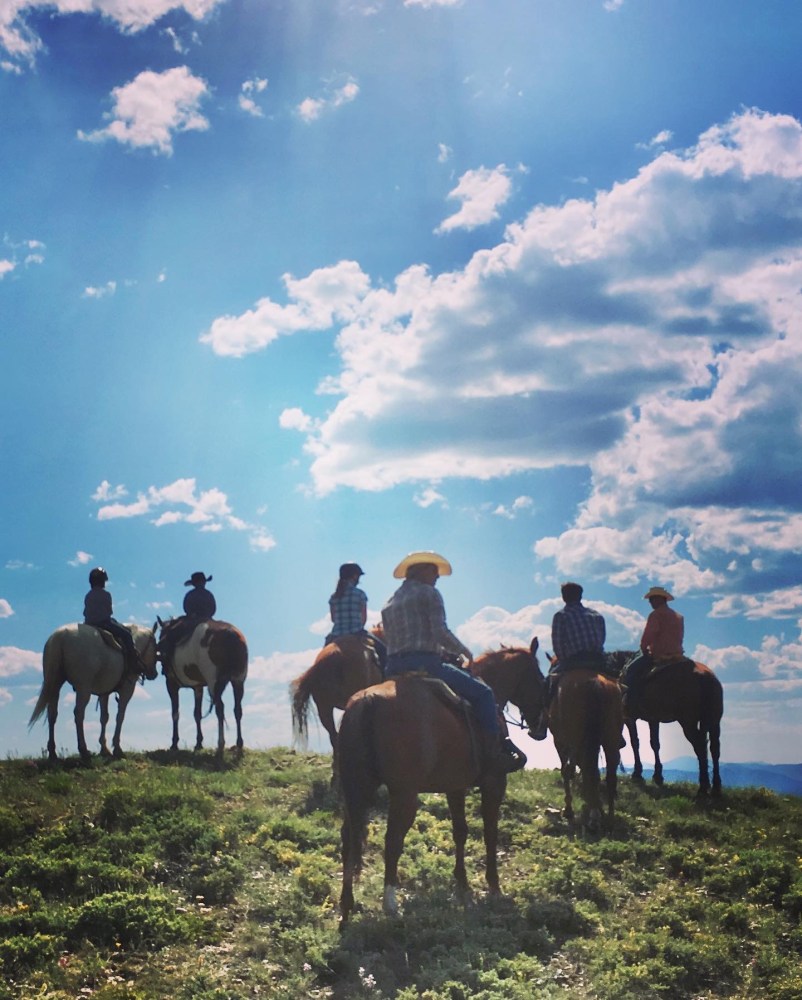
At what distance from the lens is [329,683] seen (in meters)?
17.4

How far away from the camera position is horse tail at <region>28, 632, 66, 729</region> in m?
19.2

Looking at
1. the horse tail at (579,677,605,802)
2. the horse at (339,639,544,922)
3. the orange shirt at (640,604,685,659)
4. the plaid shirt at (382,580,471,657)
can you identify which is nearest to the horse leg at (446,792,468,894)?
the horse at (339,639,544,922)

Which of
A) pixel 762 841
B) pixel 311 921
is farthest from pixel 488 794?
pixel 762 841

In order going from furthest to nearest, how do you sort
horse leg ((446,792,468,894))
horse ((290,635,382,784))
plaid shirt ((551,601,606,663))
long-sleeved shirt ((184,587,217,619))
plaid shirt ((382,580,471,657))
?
long-sleeved shirt ((184,587,217,619))
horse ((290,635,382,784))
plaid shirt ((551,601,606,663))
horse leg ((446,792,468,894))
plaid shirt ((382,580,471,657))

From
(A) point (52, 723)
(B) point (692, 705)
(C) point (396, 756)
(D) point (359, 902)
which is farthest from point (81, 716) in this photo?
→ (B) point (692, 705)

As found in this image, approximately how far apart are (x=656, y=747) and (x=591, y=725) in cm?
606

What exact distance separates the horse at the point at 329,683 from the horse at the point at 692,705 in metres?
6.16

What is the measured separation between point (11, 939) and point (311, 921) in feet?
10.9

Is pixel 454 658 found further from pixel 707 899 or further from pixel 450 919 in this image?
pixel 707 899

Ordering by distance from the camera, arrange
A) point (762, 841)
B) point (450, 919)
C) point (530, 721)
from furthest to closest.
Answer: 1. point (530, 721)
2. point (762, 841)
3. point (450, 919)

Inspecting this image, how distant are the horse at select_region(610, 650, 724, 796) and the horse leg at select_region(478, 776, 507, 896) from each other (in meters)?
7.72

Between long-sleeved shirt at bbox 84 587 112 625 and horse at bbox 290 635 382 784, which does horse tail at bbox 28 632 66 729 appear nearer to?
long-sleeved shirt at bbox 84 587 112 625

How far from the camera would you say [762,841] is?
15.5 m

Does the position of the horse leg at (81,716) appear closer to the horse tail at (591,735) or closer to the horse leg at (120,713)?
the horse leg at (120,713)
